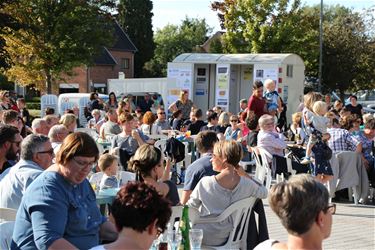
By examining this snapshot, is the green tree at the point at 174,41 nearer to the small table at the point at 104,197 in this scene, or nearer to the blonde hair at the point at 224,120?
the blonde hair at the point at 224,120

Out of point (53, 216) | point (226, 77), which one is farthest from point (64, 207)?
point (226, 77)

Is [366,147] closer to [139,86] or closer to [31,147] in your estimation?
[31,147]

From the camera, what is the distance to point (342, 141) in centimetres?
1048

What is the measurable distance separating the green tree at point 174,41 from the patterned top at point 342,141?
5080 cm

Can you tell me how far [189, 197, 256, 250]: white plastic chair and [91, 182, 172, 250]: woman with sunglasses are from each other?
230cm

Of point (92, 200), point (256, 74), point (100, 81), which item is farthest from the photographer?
point (100, 81)

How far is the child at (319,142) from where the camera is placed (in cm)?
984

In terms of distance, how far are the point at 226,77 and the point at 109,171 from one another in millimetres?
16783

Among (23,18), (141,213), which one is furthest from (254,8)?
(141,213)

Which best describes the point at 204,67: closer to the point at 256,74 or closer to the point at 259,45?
the point at 256,74

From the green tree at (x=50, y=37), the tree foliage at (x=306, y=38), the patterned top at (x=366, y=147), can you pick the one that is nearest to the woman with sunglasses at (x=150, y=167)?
the patterned top at (x=366, y=147)

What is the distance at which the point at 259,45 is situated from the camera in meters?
36.8

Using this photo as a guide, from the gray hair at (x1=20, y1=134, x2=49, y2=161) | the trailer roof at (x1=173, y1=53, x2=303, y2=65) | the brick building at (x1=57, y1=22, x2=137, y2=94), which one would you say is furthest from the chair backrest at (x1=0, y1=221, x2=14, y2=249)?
the brick building at (x1=57, y1=22, x2=137, y2=94)

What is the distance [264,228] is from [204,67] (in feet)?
62.4
